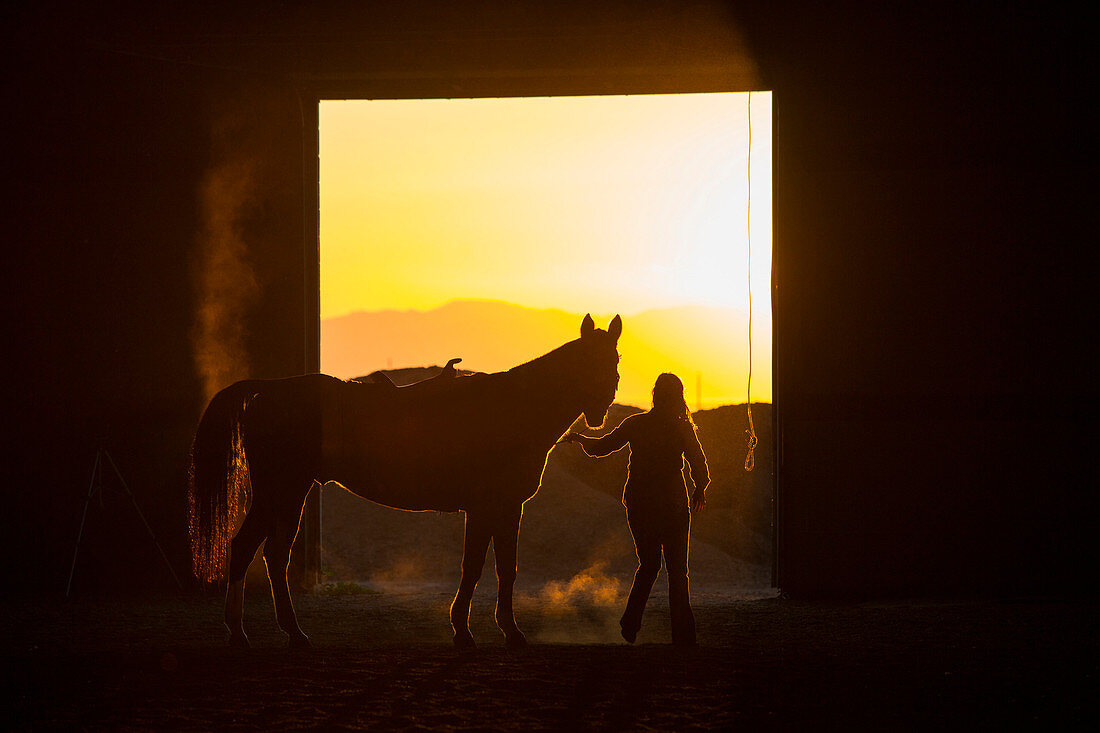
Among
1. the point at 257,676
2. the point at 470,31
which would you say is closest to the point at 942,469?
the point at 470,31

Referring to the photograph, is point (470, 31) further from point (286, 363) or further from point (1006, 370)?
point (1006, 370)

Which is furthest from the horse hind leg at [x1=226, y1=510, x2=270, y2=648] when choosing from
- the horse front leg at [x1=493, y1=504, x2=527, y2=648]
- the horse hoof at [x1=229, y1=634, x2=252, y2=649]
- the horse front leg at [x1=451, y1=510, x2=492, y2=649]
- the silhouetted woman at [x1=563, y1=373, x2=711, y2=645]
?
the silhouetted woman at [x1=563, y1=373, x2=711, y2=645]

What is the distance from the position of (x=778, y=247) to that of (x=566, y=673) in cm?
516

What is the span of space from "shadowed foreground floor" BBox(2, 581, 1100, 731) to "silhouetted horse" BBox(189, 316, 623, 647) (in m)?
0.71

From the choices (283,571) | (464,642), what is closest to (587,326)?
(464,642)

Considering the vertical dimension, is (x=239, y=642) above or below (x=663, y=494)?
below

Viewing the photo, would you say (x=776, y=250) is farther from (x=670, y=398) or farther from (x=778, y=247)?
(x=670, y=398)

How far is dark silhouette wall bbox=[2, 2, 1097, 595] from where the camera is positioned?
30.5 ft

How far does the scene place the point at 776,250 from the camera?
9727mm

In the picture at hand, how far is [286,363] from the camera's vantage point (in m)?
10.0

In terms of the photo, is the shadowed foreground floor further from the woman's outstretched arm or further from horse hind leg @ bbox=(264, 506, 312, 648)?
the woman's outstretched arm

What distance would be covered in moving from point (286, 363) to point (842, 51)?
5.69m

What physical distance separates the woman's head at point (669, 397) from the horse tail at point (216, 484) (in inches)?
100

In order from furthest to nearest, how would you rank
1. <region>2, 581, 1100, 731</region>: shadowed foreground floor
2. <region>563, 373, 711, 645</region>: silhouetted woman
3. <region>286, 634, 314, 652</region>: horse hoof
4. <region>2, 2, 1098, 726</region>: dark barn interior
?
<region>2, 2, 1098, 726</region>: dark barn interior, <region>563, 373, 711, 645</region>: silhouetted woman, <region>286, 634, 314, 652</region>: horse hoof, <region>2, 581, 1100, 731</region>: shadowed foreground floor
